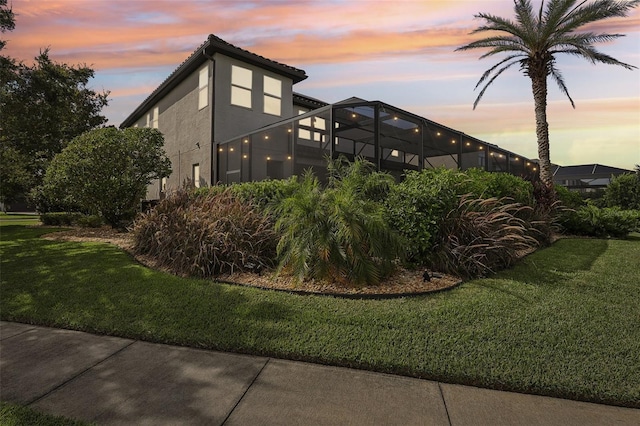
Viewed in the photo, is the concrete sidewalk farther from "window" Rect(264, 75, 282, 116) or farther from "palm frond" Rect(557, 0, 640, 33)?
"palm frond" Rect(557, 0, 640, 33)

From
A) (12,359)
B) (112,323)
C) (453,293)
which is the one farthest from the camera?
(453,293)

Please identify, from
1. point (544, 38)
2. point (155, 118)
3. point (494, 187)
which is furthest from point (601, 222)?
point (155, 118)

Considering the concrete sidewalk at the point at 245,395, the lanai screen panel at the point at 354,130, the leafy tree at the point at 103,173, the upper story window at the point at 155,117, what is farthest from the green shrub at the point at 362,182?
the upper story window at the point at 155,117

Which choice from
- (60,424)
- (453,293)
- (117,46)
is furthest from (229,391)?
(117,46)

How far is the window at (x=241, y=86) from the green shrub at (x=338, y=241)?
10960 millimetres

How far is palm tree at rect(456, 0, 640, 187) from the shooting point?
11.3 metres

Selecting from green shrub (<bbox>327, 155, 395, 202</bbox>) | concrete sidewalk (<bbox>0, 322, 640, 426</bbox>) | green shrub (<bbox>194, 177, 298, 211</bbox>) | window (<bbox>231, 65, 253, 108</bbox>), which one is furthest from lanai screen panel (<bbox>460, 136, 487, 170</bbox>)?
concrete sidewalk (<bbox>0, 322, 640, 426</bbox>)

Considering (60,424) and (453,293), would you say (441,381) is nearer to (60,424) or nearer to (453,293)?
(453,293)

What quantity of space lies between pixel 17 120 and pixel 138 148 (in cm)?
602

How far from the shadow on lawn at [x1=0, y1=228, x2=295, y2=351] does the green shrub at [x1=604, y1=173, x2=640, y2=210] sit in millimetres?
20650

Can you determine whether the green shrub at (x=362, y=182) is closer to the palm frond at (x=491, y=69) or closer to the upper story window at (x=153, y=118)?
the palm frond at (x=491, y=69)

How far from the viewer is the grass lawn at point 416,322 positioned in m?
2.70

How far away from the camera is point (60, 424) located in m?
2.08

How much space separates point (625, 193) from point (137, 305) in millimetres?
22340
